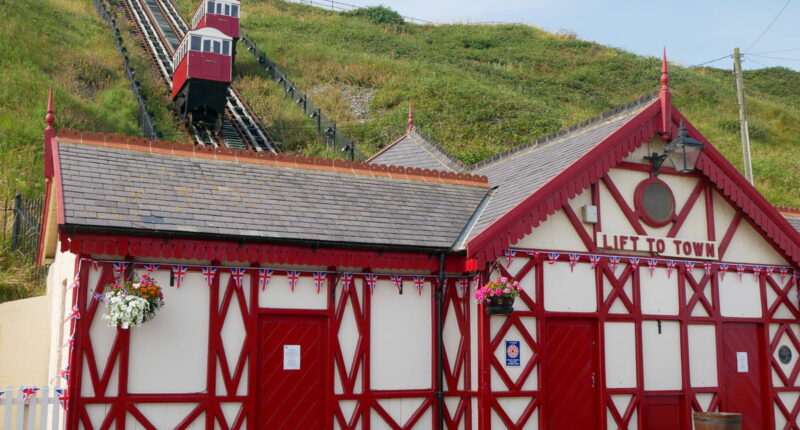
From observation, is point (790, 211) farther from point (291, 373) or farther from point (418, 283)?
point (291, 373)

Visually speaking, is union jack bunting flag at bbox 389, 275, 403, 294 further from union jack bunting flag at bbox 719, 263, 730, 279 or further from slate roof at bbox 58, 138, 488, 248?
union jack bunting flag at bbox 719, 263, 730, 279

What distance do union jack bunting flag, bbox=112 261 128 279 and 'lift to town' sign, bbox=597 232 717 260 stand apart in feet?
26.0

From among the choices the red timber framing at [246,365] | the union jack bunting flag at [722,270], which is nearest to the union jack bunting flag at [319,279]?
the red timber framing at [246,365]

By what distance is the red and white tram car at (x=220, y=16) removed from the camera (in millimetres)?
47125

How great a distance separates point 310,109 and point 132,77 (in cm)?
904

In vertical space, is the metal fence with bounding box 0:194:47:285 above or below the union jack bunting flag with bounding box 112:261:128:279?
above

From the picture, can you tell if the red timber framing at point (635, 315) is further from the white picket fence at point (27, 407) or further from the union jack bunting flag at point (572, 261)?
the white picket fence at point (27, 407)

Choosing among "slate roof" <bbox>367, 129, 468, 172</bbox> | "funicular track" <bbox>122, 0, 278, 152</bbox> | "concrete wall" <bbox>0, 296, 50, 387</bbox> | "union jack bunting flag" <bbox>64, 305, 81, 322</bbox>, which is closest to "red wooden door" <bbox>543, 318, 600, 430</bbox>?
"slate roof" <bbox>367, 129, 468, 172</bbox>

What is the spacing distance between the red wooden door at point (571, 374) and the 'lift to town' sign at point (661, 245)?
1.46m

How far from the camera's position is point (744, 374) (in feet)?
51.2

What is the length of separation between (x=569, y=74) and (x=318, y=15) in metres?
25.5

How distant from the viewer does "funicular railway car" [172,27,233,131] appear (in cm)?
3669

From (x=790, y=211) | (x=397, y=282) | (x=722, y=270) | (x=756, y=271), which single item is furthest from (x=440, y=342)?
(x=790, y=211)

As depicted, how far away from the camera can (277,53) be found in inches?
2248
